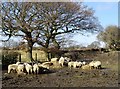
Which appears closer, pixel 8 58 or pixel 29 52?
pixel 8 58

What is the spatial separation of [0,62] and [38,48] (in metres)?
8.22

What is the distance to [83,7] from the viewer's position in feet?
86.7

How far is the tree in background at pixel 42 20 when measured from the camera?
75.0ft

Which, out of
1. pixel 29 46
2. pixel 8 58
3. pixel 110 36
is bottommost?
pixel 8 58

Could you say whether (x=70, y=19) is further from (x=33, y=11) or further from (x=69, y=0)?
(x=33, y=11)

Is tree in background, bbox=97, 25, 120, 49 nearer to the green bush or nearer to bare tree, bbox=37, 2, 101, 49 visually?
bare tree, bbox=37, 2, 101, 49

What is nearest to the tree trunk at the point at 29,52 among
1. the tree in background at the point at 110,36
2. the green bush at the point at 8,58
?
the green bush at the point at 8,58

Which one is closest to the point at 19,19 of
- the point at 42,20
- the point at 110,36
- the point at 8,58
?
the point at 42,20

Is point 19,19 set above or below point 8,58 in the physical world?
above

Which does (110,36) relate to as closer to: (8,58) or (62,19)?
(62,19)

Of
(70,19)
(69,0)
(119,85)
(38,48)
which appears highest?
(69,0)

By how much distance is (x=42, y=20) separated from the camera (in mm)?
23578

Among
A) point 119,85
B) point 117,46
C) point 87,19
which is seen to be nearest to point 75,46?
point 87,19

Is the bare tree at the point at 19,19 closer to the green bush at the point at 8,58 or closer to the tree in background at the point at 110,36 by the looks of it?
the green bush at the point at 8,58
